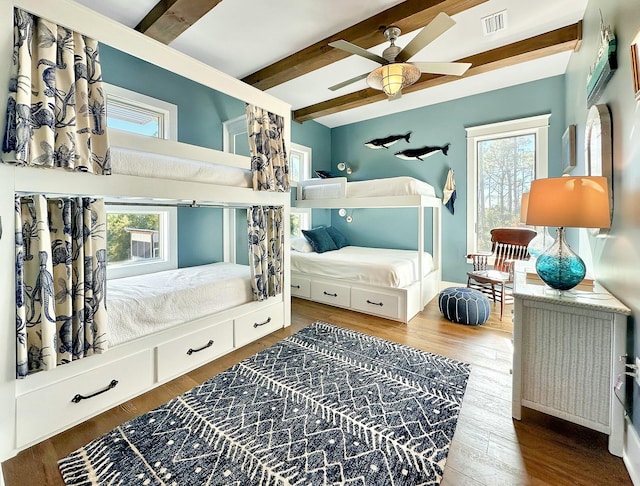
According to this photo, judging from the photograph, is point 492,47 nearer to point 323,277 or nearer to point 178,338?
point 323,277

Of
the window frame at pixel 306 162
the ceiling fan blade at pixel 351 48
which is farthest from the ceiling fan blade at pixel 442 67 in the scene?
the window frame at pixel 306 162

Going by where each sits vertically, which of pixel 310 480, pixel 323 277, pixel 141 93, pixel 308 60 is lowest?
pixel 310 480

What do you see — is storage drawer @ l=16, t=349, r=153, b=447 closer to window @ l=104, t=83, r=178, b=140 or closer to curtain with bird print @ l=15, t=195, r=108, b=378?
curtain with bird print @ l=15, t=195, r=108, b=378

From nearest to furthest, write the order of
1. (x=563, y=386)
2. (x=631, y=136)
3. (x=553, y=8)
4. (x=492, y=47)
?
(x=631, y=136) → (x=563, y=386) → (x=553, y=8) → (x=492, y=47)

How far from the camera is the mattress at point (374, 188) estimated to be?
3338mm

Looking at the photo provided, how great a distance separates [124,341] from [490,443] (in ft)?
6.94

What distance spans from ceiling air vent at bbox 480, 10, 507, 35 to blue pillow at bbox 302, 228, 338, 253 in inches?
113

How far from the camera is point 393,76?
2.35 metres

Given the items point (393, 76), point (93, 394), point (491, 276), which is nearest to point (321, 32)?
point (393, 76)

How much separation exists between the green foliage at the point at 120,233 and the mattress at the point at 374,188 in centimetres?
215

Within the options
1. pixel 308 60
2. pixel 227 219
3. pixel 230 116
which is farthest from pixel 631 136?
pixel 230 116

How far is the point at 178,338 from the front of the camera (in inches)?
79.4

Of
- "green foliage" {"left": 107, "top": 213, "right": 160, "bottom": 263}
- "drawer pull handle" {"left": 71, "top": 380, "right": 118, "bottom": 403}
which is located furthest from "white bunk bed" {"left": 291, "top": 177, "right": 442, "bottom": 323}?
"drawer pull handle" {"left": 71, "top": 380, "right": 118, "bottom": 403}

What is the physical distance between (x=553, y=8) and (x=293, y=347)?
3615mm
